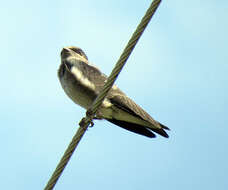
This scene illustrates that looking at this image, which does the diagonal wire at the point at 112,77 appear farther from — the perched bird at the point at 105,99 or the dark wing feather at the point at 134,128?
the dark wing feather at the point at 134,128

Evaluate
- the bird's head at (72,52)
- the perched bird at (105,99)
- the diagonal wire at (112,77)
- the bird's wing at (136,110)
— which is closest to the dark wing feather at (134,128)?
the perched bird at (105,99)

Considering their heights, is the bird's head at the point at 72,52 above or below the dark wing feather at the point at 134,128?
above

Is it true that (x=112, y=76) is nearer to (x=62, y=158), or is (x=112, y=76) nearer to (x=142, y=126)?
(x=62, y=158)

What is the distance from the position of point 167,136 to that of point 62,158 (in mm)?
2713

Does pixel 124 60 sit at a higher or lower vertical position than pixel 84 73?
lower

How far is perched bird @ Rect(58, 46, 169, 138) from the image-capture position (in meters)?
6.74

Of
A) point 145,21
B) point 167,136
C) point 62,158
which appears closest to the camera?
point 145,21

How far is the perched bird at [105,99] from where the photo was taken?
265 inches

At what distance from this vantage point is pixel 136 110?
6.70m

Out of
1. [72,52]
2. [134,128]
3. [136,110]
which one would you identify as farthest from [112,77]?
[72,52]

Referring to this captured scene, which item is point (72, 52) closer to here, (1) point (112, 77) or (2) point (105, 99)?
(2) point (105, 99)

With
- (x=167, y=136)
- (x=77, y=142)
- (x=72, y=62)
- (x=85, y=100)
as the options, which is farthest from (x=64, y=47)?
(x=77, y=142)

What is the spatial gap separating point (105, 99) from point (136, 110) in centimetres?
44

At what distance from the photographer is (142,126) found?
7.10m
